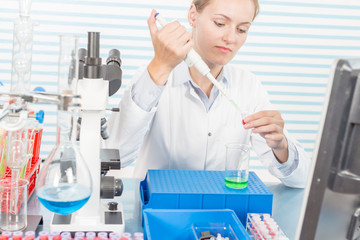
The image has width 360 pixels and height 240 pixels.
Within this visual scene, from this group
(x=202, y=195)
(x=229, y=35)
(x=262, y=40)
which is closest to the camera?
(x=202, y=195)

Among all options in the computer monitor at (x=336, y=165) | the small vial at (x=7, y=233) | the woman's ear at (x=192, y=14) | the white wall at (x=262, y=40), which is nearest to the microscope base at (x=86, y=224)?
the small vial at (x=7, y=233)

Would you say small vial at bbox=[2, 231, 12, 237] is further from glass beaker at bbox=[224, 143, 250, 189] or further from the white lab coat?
the white lab coat

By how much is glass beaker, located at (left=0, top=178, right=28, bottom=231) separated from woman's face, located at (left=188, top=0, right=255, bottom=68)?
902 millimetres

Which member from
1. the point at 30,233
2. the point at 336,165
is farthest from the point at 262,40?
the point at 336,165

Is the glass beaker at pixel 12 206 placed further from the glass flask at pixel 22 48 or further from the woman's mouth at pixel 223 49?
the woman's mouth at pixel 223 49

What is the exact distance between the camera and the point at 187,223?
124cm

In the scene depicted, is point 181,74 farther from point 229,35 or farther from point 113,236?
point 113,236

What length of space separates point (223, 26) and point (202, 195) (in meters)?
0.72

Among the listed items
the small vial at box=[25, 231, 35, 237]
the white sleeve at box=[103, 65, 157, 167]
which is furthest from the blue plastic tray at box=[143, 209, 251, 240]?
the white sleeve at box=[103, 65, 157, 167]

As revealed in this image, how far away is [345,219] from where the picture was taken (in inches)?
29.4

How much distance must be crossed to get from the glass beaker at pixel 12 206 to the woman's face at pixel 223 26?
902mm

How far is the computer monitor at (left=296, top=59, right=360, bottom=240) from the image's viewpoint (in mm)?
668

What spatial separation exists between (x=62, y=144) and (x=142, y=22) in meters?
2.27

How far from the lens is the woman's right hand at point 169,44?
133 centimetres
